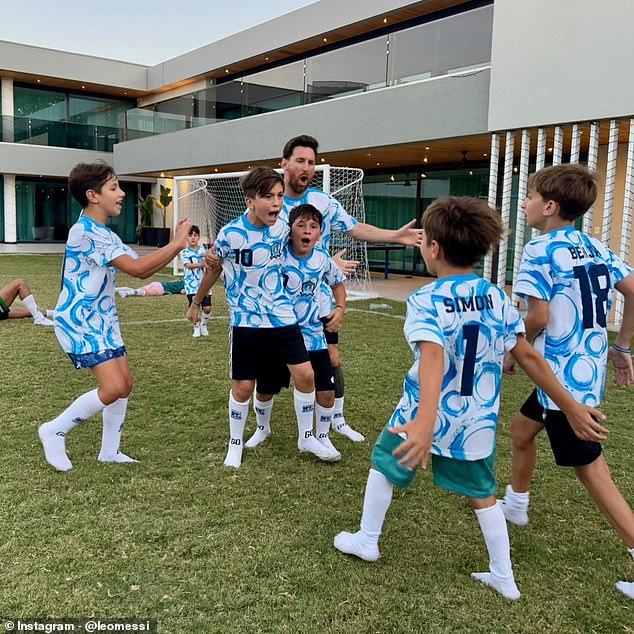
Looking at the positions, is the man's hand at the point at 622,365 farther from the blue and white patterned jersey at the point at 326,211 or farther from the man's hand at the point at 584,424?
the blue and white patterned jersey at the point at 326,211

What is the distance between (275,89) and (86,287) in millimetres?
13893

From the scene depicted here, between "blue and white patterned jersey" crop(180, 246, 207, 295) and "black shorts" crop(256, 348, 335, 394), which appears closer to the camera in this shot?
"black shorts" crop(256, 348, 335, 394)

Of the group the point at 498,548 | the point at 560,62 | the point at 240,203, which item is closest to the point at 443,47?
the point at 560,62

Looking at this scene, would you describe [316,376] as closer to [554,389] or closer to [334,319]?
[334,319]

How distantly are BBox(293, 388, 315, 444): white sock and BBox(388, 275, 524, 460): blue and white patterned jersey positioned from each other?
149 centimetres

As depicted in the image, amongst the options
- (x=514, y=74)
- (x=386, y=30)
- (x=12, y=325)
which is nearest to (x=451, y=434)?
(x=12, y=325)

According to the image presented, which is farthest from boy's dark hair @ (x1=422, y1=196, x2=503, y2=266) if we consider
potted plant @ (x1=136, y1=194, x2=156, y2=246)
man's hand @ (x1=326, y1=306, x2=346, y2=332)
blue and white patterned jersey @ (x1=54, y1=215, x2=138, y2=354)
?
potted plant @ (x1=136, y1=194, x2=156, y2=246)

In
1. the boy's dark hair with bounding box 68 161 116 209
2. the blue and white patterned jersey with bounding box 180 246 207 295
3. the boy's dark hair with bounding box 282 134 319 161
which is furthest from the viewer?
the blue and white patterned jersey with bounding box 180 246 207 295

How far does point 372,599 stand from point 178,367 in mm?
4197

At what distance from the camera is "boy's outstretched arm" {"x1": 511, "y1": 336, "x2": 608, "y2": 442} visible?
90.0 inches

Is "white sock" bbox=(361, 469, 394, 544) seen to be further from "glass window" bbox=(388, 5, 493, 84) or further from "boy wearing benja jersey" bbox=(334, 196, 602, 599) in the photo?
"glass window" bbox=(388, 5, 493, 84)

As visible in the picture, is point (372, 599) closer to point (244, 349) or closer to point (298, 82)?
point (244, 349)

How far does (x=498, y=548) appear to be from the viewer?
7.91 ft

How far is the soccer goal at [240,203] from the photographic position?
510 inches
